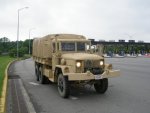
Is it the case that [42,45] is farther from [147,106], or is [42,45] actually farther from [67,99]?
[147,106]

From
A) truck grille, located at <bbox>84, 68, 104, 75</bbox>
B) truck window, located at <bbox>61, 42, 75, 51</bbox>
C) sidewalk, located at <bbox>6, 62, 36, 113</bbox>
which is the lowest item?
sidewalk, located at <bbox>6, 62, 36, 113</bbox>

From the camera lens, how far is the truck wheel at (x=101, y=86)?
14555 mm

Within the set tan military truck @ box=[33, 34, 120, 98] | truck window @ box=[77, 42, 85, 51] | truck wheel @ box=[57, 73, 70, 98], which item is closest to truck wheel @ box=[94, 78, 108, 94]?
tan military truck @ box=[33, 34, 120, 98]

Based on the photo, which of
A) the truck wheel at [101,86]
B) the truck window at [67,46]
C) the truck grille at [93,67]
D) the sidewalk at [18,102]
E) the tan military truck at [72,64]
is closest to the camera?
the sidewalk at [18,102]

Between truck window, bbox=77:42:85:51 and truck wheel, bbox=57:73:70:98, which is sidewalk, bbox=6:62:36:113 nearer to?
truck wheel, bbox=57:73:70:98

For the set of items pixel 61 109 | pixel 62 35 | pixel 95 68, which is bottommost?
pixel 61 109

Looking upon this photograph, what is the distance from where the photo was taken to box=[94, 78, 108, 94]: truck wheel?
573 inches

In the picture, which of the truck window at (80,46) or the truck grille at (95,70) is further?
the truck window at (80,46)

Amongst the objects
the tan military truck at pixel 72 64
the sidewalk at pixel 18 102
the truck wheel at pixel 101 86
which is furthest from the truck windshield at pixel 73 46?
the sidewalk at pixel 18 102

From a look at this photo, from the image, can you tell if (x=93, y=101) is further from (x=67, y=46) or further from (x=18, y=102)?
(x=67, y=46)

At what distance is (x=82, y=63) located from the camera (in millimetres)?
13734

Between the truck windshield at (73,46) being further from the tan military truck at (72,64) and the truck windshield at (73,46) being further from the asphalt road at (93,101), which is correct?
the asphalt road at (93,101)

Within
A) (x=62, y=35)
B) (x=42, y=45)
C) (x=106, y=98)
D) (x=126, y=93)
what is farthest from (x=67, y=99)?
(x=42, y=45)

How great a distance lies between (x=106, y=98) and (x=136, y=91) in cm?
216
